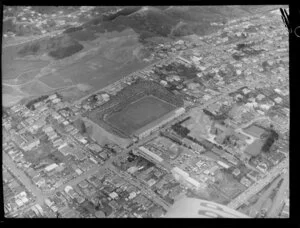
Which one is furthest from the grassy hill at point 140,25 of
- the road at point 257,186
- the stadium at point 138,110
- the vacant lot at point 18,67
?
the road at point 257,186

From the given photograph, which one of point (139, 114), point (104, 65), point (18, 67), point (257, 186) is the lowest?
point (257, 186)

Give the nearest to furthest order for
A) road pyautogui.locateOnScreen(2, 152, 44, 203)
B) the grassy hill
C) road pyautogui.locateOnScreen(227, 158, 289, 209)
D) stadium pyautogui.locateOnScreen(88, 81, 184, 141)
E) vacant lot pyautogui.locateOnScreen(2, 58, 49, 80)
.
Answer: road pyautogui.locateOnScreen(227, 158, 289, 209)
road pyautogui.locateOnScreen(2, 152, 44, 203)
stadium pyautogui.locateOnScreen(88, 81, 184, 141)
vacant lot pyautogui.locateOnScreen(2, 58, 49, 80)
the grassy hill

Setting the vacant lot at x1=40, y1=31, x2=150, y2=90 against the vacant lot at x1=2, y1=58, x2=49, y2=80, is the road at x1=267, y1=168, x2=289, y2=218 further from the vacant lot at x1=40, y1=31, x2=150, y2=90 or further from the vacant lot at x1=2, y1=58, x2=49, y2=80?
the vacant lot at x1=2, y1=58, x2=49, y2=80

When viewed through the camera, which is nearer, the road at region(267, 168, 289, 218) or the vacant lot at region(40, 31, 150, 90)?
the road at region(267, 168, 289, 218)

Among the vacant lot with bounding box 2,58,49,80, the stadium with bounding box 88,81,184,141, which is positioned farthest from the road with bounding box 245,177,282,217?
the vacant lot with bounding box 2,58,49,80

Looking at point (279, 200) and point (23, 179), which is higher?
point (279, 200)

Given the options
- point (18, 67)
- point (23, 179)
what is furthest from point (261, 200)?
point (18, 67)

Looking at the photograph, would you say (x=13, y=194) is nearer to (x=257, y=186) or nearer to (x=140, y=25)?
(x=257, y=186)

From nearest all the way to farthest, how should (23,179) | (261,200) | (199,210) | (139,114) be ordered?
(199,210)
(261,200)
(23,179)
(139,114)
